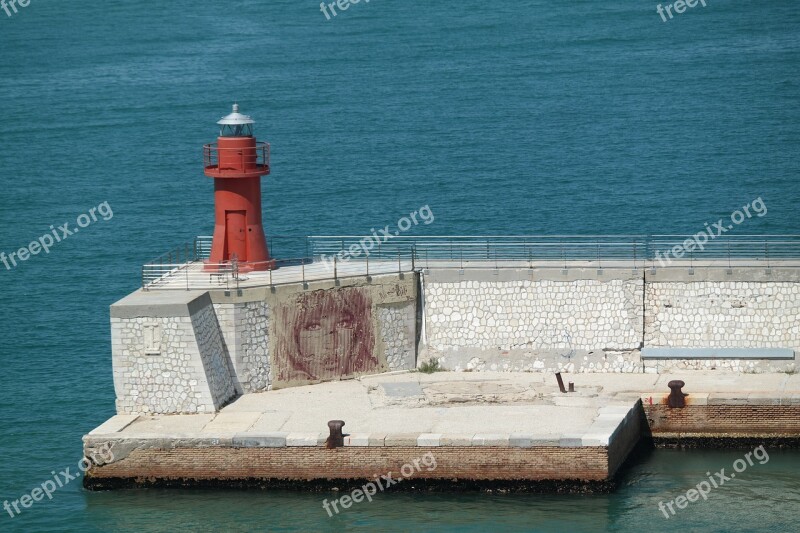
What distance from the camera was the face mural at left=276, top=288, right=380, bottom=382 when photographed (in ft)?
116

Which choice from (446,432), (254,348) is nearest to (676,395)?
(446,432)

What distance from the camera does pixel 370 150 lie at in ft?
227

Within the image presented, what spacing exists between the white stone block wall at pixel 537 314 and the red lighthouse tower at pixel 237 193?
4022 mm

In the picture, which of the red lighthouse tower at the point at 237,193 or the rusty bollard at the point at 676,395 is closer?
the rusty bollard at the point at 676,395

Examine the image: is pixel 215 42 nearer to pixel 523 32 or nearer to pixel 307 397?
pixel 523 32

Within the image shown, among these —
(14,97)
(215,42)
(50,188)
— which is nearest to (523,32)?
(215,42)

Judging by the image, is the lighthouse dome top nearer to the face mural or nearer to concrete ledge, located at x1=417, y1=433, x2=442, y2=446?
the face mural

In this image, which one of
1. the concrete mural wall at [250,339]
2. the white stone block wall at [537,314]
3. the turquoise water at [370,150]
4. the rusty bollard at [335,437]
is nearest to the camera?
the rusty bollard at [335,437]

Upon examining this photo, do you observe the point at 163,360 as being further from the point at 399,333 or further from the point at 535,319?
the point at 535,319

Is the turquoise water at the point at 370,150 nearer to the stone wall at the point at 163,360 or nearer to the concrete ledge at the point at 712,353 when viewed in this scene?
the stone wall at the point at 163,360

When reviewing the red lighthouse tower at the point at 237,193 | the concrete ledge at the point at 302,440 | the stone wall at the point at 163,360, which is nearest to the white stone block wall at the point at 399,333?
the red lighthouse tower at the point at 237,193

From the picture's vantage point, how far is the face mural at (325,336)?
35.4 meters

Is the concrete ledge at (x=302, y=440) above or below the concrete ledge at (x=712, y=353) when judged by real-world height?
below

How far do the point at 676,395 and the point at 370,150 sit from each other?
3714cm
